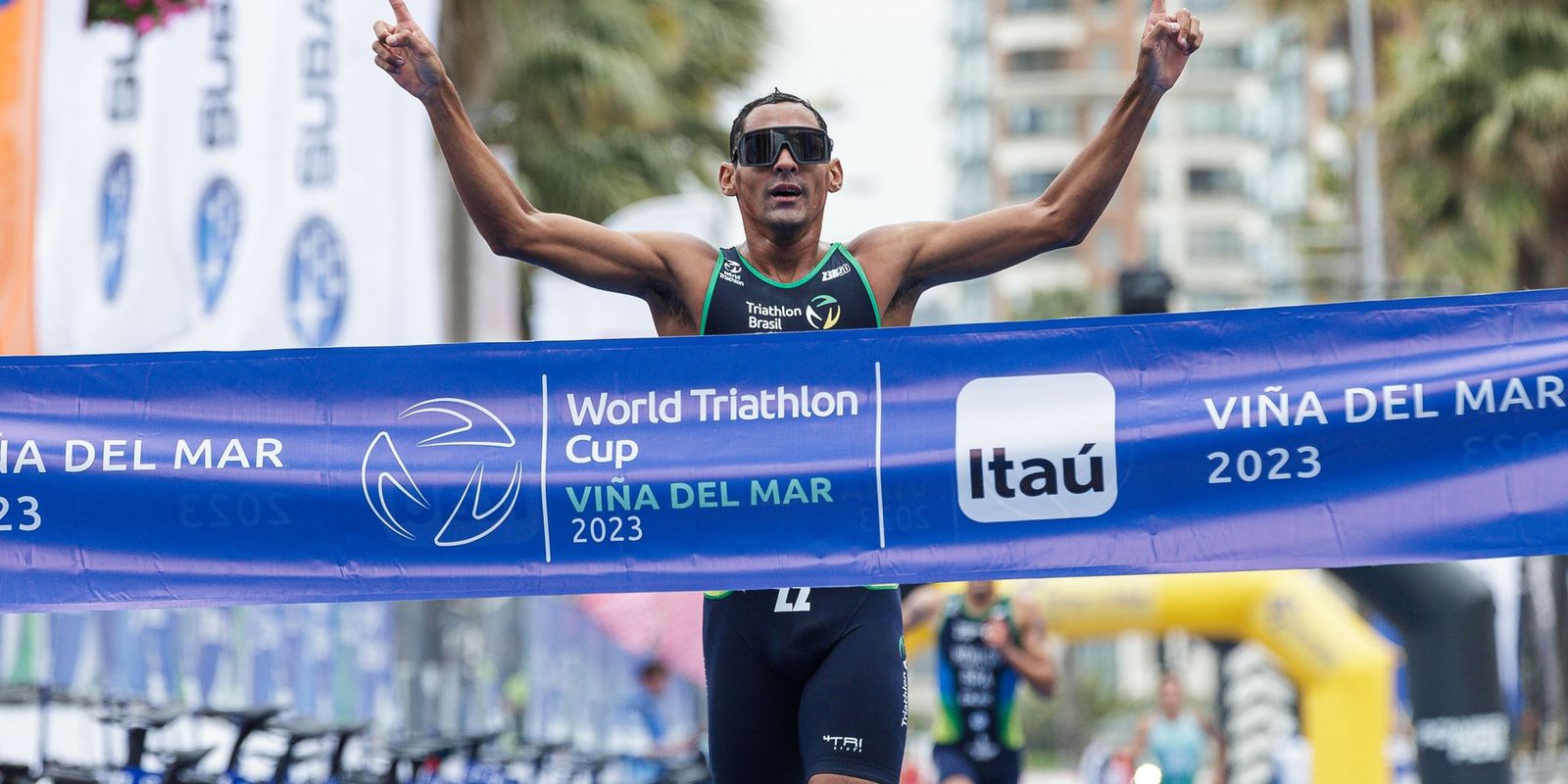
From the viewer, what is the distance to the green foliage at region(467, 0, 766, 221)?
1948cm

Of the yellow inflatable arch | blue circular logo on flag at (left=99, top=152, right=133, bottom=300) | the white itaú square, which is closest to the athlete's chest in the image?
the white itaú square

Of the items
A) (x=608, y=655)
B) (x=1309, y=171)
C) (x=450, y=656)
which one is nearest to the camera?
(x=450, y=656)

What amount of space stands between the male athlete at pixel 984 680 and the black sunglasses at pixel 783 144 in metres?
4.46

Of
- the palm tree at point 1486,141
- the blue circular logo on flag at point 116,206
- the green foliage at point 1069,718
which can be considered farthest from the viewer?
the green foliage at point 1069,718

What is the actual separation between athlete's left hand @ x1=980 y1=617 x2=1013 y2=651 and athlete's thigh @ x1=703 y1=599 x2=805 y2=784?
4.44 meters

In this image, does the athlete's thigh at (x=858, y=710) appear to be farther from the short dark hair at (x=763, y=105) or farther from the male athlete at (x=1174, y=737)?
the male athlete at (x=1174, y=737)

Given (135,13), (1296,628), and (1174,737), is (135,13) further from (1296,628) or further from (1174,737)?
(1296,628)

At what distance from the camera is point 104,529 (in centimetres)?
541

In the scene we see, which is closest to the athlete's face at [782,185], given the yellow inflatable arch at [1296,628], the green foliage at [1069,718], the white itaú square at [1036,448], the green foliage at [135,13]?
the white itaú square at [1036,448]

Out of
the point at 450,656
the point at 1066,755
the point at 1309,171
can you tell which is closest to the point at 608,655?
the point at 450,656

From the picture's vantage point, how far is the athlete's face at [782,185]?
492 centimetres

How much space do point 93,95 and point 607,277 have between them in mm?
5996

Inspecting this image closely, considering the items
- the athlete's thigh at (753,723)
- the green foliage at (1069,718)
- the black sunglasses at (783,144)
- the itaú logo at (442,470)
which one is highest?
the black sunglasses at (783,144)

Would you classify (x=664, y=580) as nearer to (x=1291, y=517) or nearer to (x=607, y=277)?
(x=607, y=277)
